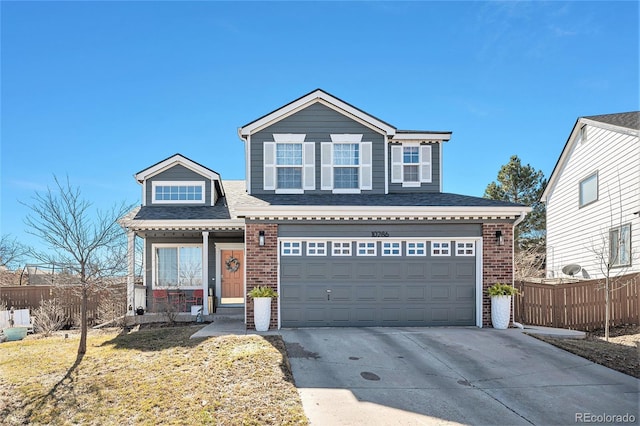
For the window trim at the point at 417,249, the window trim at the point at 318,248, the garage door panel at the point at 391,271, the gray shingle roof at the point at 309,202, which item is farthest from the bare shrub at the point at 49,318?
the window trim at the point at 417,249

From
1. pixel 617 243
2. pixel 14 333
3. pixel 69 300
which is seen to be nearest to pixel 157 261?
pixel 69 300

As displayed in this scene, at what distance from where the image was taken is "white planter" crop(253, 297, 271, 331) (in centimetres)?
1020

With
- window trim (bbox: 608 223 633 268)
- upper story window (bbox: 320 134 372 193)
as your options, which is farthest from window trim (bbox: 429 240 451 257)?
window trim (bbox: 608 223 633 268)

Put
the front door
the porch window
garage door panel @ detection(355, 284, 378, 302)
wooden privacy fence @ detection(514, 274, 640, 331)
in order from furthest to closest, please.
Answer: the front door < the porch window < wooden privacy fence @ detection(514, 274, 640, 331) < garage door panel @ detection(355, 284, 378, 302)

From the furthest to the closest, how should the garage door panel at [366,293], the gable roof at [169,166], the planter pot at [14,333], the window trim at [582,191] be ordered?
the window trim at [582,191] < the gable roof at [169,166] < the planter pot at [14,333] < the garage door panel at [366,293]

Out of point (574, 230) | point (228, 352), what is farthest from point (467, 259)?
point (574, 230)

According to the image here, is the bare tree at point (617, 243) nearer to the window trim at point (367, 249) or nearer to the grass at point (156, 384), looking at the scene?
the window trim at point (367, 249)

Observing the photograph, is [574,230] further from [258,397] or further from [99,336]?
[99,336]

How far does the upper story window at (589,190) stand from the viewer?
52.9ft

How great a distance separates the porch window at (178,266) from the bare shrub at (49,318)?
3107mm

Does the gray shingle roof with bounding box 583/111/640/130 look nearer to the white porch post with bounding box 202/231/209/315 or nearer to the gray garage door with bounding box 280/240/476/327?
the gray garage door with bounding box 280/240/476/327

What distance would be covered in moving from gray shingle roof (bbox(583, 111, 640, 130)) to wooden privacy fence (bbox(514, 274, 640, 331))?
224 inches

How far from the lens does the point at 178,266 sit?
14.7m

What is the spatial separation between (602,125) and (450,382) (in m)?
14.1
